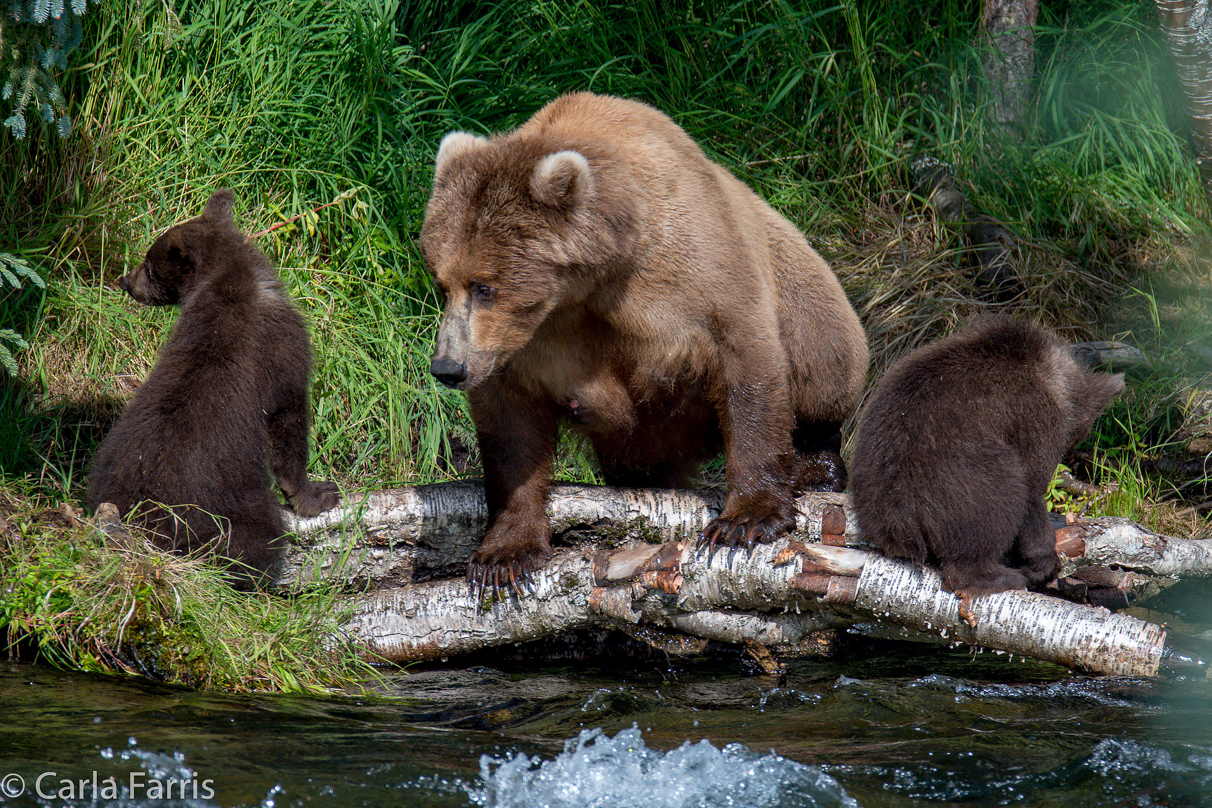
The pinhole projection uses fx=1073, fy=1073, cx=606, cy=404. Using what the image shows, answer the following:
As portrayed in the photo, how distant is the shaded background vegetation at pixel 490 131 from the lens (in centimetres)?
610

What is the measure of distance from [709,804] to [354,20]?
18.7 feet

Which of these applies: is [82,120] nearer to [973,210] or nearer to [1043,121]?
[973,210]

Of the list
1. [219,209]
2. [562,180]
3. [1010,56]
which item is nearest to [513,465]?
[562,180]

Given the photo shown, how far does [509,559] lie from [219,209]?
220cm

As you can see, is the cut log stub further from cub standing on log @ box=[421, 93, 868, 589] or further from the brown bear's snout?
the brown bear's snout

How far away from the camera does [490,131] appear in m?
6.95

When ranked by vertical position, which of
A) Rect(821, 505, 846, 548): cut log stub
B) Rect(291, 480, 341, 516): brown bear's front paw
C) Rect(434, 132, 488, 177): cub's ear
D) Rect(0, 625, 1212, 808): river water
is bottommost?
Rect(0, 625, 1212, 808): river water

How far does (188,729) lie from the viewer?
125 inches

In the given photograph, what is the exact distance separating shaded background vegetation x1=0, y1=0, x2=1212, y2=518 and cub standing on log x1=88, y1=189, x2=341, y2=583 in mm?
1281

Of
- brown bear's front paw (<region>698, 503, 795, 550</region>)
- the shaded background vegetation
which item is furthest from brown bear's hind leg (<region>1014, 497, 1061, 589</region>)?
the shaded background vegetation

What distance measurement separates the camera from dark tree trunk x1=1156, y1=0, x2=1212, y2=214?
4876 millimetres

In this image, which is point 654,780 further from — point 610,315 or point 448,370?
point 610,315

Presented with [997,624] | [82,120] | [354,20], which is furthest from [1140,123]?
[82,120]

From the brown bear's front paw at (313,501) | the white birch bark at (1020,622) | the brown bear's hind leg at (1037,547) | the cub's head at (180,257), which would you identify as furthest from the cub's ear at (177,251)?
the brown bear's hind leg at (1037,547)
